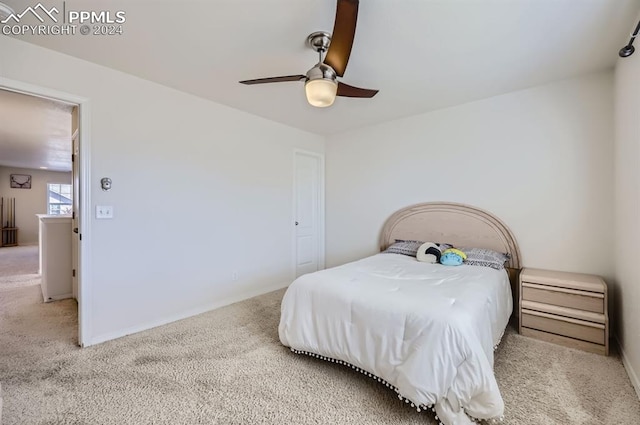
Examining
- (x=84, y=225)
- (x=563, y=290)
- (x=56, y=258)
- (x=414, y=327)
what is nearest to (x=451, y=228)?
(x=563, y=290)

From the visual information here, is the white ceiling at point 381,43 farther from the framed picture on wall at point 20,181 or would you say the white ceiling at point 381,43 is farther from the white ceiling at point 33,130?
the framed picture on wall at point 20,181

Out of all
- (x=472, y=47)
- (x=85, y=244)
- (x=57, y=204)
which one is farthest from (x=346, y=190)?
(x=57, y=204)

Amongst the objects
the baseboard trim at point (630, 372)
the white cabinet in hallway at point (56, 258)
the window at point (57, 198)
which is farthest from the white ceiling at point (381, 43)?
the window at point (57, 198)

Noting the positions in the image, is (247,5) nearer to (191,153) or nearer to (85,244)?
(191,153)

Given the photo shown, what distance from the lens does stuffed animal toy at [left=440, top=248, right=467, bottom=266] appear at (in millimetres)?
2904

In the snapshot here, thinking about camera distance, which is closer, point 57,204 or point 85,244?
point 85,244

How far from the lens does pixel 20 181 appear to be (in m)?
8.52

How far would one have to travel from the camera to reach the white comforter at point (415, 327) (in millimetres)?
1510

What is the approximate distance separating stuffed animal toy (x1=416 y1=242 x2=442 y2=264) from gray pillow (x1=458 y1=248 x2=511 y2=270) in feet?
0.93

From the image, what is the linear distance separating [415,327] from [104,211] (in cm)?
276

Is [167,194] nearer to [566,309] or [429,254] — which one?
[429,254]

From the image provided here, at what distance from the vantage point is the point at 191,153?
→ 10.3 feet

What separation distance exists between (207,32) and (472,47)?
2021 mm

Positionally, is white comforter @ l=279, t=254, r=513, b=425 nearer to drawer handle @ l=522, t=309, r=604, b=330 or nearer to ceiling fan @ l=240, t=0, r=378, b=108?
drawer handle @ l=522, t=309, r=604, b=330
